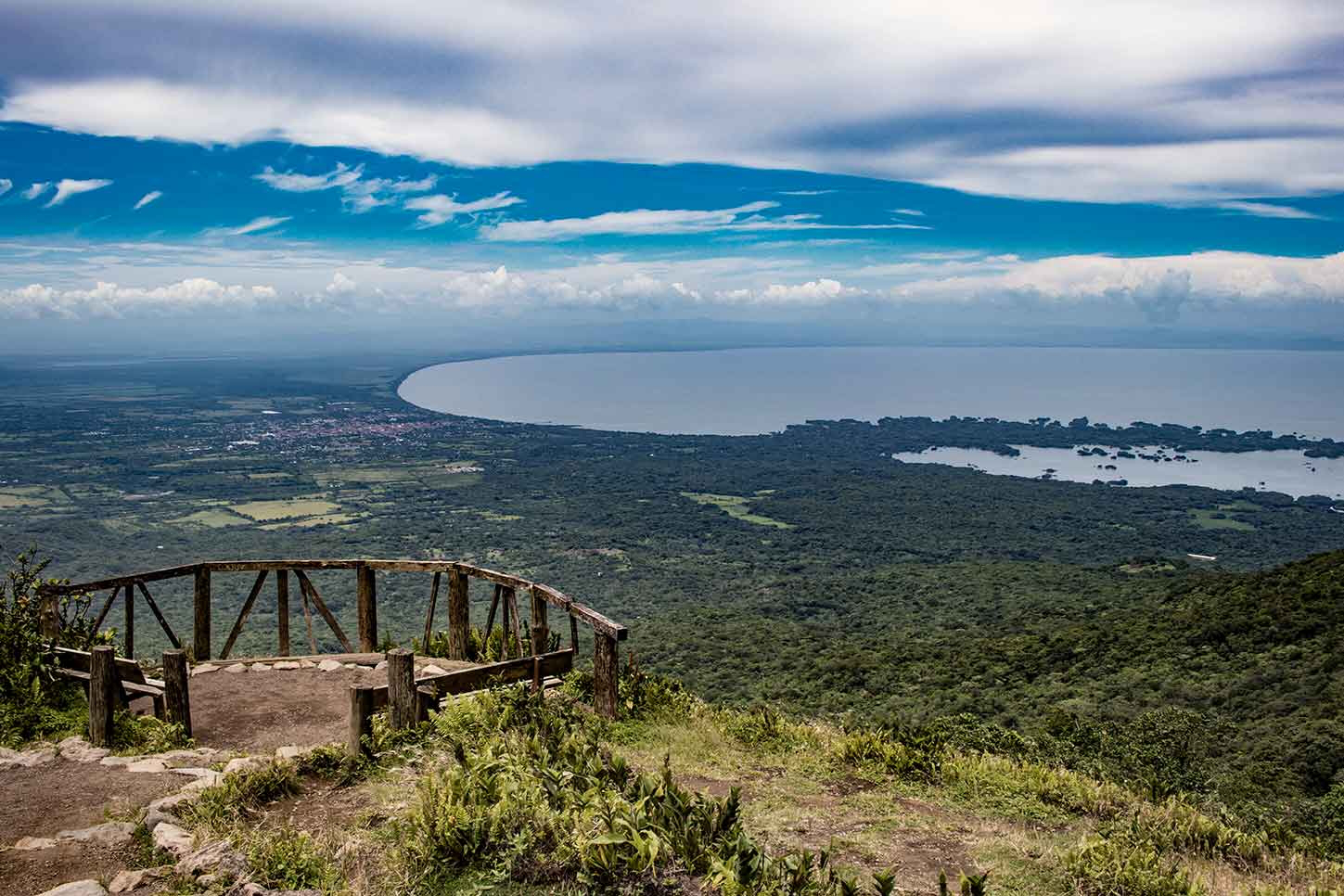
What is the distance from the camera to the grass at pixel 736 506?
83875 millimetres

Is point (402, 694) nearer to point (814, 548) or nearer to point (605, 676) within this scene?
point (605, 676)

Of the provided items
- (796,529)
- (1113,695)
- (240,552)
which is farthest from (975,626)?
(240,552)

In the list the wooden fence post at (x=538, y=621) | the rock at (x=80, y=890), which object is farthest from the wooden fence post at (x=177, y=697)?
the wooden fence post at (x=538, y=621)

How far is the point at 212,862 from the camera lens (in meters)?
5.05

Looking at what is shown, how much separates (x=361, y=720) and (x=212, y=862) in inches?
75.2

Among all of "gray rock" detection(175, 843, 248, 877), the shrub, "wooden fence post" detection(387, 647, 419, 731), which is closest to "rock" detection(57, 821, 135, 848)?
"gray rock" detection(175, 843, 248, 877)

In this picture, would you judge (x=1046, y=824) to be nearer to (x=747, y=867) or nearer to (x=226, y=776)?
(x=747, y=867)

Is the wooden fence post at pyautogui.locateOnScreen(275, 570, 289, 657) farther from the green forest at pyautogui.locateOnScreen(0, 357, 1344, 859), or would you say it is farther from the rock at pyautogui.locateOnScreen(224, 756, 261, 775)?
the green forest at pyautogui.locateOnScreen(0, 357, 1344, 859)

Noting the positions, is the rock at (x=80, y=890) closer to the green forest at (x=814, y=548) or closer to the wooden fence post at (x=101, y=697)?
the wooden fence post at (x=101, y=697)

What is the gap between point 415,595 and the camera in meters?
53.3

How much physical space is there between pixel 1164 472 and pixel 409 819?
426ft

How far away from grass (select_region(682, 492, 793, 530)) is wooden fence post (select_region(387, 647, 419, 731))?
74.8 meters

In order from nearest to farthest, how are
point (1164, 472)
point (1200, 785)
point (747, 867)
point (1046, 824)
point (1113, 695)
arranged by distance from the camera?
1. point (747, 867)
2. point (1046, 824)
3. point (1200, 785)
4. point (1113, 695)
5. point (1164, 472)

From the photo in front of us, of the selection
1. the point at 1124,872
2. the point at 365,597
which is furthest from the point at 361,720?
the point at 1124,872
